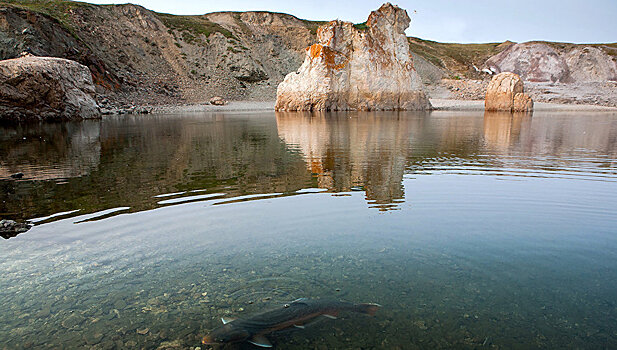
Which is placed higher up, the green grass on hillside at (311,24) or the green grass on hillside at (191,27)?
the green grass on hillside at (311,24)

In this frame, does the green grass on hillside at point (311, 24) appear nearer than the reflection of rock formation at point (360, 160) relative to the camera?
Result: No

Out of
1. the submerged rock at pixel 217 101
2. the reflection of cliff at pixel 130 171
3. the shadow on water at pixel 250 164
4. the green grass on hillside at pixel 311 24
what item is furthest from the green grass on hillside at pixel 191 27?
the reflection of cliff at pixel 130 171

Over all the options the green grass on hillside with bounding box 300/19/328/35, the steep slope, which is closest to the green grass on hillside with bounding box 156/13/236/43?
the steep slope

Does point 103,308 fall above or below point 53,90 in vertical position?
below

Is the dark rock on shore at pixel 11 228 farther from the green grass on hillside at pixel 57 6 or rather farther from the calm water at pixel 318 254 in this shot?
the green grass on hillside at pixel 57 6

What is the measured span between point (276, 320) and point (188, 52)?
68.2 meters

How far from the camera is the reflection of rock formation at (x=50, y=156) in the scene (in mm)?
9438

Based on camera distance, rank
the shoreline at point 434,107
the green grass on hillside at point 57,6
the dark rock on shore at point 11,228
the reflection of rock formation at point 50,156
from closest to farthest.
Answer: the dark rock on shore at point 11,228 → the reflection of rock formation at point 50,156 → the shoreline at point 434,107 → the green grass on hillside at point 57,6

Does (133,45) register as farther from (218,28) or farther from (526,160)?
(526,160)

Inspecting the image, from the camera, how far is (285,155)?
1198 centimetres

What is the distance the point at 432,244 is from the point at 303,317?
2384mm

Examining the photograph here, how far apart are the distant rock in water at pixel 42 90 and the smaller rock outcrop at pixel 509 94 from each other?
36288 mm

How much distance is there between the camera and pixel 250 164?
10.5 metres

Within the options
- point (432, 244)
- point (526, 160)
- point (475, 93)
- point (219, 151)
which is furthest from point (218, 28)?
point (432, 244)
